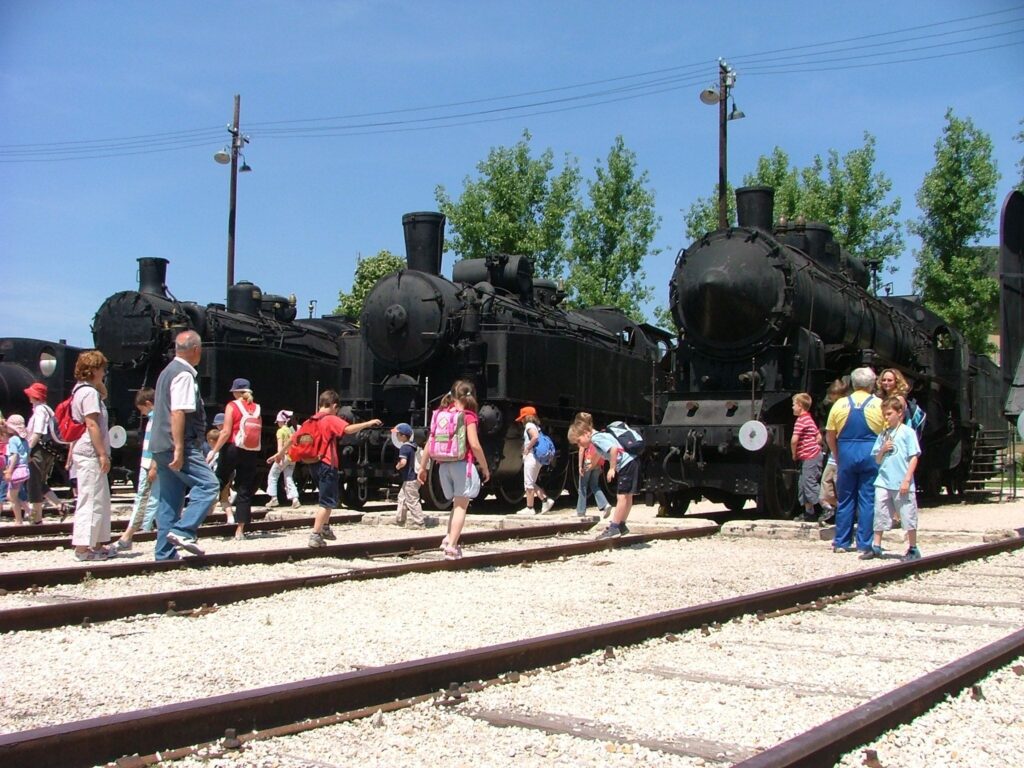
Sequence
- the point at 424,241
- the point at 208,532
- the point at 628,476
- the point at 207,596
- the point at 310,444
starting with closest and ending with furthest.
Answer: the point at 207,596
the point at 310,444
the point at 628,476
the point at 208,532
the point at 424,241

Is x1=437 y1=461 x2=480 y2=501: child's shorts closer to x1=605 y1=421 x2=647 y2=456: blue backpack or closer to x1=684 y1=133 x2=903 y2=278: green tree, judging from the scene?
x1=605 y1=421 x2=647 y2=456: blue backpack

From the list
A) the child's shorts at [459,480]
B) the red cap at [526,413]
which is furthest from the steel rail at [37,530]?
the red cap at [526,413]

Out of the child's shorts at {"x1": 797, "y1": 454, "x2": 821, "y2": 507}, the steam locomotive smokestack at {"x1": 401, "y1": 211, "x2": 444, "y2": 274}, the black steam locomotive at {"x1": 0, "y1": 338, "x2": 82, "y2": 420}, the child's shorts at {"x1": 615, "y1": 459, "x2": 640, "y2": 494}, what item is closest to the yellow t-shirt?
the child's shorts at {"x1": 615, "y1": 459, "x2": 640, "y2": 494}

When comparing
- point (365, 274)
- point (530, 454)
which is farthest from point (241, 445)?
point (365, 274)

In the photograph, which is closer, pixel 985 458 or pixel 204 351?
pixel 204 351

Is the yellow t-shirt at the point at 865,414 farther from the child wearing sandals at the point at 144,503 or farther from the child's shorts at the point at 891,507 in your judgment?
the child wearing sandals at the point at 144,503

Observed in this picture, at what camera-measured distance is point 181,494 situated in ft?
26.9

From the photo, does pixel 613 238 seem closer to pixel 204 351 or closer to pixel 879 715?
pixel 204 351

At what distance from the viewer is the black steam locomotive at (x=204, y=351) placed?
17.8 m

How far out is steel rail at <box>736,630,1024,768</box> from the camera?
3.12m

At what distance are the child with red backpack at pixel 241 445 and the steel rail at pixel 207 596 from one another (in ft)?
6.06

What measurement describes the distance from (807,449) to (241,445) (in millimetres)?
6028

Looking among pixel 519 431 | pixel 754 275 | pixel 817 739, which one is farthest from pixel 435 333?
pixel 817 739

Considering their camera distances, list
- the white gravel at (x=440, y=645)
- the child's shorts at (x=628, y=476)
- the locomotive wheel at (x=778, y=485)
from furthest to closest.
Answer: the locomotive wheel at (x=778, y=485)
the child's shorts at (x=628, y=476)
the white gravel at (x=440, y=645)
